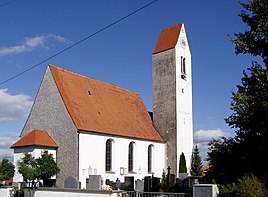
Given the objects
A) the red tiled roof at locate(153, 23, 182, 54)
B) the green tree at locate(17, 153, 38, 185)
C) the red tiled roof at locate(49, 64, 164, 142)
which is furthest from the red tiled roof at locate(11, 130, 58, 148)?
the red tiled roof at locate(153, 23, 182, 54)

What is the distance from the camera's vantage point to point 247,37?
13.8 meters

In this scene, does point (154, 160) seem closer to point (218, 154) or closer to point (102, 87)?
→ point (102, 87)

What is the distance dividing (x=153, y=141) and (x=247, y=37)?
2264 cm

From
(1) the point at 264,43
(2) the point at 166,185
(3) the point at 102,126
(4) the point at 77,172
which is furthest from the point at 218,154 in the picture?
(3) the point at 102,126

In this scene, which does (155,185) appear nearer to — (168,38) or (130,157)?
(130,157)

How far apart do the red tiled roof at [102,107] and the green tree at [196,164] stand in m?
4.15

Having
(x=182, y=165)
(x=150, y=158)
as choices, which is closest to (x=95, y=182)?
(x=150, y=158)

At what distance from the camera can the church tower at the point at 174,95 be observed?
3591 centimetres

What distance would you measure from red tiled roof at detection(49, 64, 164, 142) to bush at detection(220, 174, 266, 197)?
691 inches

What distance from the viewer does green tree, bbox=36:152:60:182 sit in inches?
965

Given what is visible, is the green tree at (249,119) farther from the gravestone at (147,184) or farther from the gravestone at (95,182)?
the gravestone at (147,184)

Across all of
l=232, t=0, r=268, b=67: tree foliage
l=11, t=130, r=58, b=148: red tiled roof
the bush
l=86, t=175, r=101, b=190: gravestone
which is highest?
l=232, t=0, r=268, b=67: tree foliage

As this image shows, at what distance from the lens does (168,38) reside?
126 ft

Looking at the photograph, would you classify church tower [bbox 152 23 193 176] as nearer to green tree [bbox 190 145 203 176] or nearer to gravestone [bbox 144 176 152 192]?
green tree [bbox 190 145 203 176]
